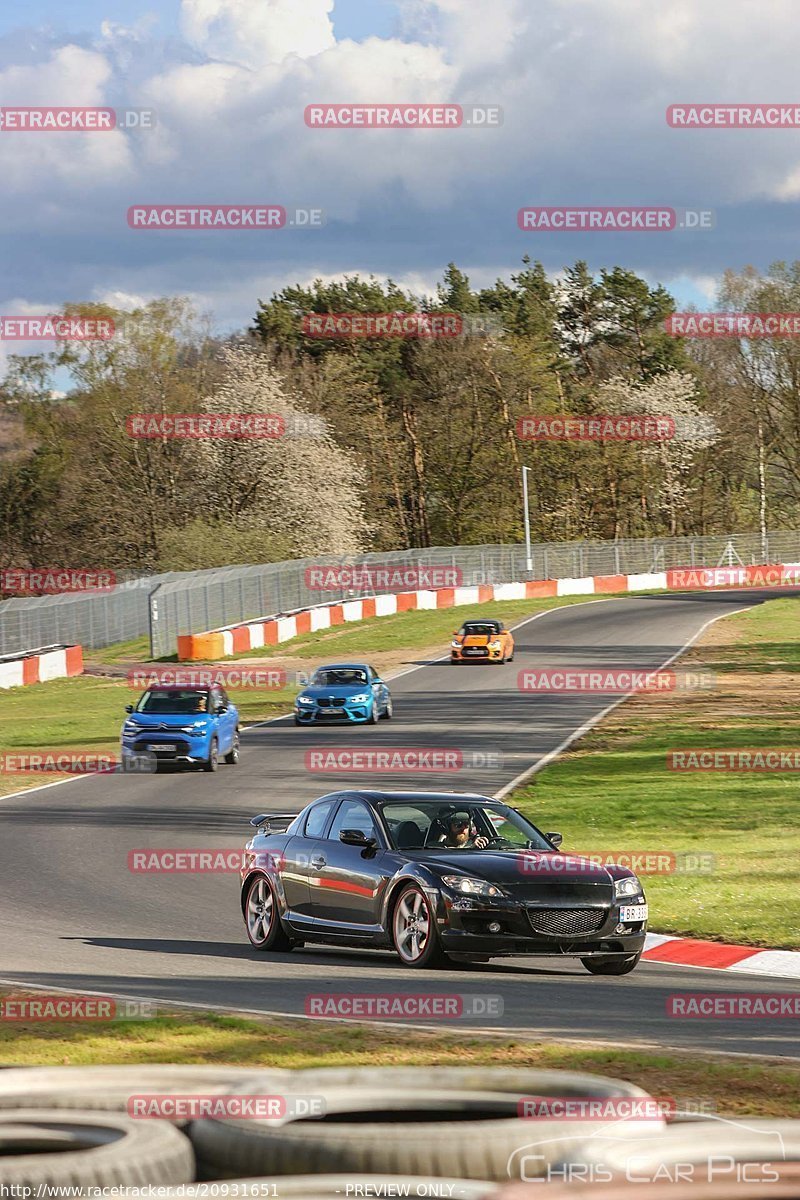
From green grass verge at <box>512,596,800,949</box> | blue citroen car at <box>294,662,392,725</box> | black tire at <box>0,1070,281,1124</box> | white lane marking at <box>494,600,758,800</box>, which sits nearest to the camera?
black tire at <box>0,1070,281,1124</box>

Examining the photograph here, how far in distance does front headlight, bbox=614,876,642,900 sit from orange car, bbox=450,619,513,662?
36236 mm

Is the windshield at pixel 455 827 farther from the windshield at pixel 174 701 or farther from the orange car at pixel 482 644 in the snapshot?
the orange car at pixel 482 644

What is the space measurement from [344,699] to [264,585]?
27746 mm

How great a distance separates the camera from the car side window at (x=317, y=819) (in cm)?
1437

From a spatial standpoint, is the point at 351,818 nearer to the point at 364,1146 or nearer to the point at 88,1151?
the point at 88,1151

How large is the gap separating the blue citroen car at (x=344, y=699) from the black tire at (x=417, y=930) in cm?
2364

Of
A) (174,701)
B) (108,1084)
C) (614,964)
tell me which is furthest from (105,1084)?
(174,701)

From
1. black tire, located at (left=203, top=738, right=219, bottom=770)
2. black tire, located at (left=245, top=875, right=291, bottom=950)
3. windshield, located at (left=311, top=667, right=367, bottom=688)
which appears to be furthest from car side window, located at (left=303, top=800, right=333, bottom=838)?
windshield, located at (left=311, top=667, right=367, bottom=688)

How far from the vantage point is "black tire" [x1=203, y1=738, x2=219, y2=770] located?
2941 centimetres

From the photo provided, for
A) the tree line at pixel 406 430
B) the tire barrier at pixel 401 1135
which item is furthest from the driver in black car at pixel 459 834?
the tree line at pixel 406 430

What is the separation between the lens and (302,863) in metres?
14.2

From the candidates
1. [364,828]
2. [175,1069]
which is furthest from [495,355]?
[175,1069]

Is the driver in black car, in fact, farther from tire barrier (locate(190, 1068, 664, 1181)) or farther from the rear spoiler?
tire barrier (locate(190, 1068, 664, 1181))

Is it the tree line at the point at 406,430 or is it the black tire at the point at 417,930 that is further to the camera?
the tree line at the point at 406,430
